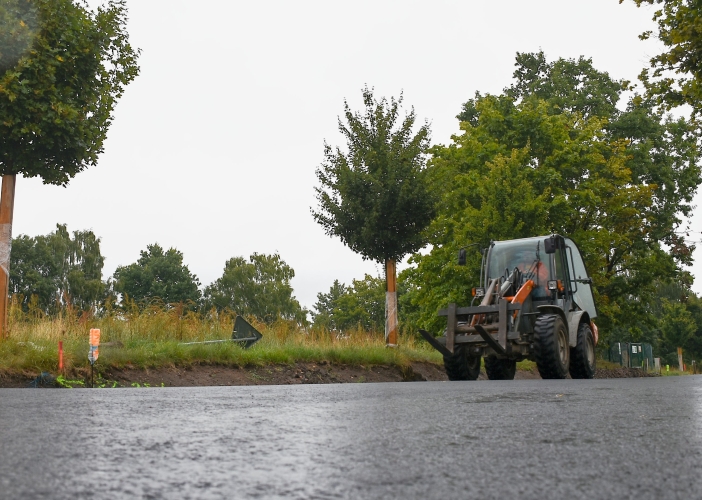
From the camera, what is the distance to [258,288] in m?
79.2

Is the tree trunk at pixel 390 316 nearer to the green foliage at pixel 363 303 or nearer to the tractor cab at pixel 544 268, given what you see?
the tractor cab at pixel 544 268

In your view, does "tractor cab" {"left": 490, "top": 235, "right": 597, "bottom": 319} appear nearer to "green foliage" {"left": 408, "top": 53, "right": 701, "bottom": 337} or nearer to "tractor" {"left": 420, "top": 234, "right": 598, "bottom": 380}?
"tractor" {"left": 420, "top": 234, "right": 598, "bottom": 380}

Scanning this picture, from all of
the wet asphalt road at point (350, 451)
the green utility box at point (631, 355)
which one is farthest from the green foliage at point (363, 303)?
the wet asphalt road at point (350, 451)

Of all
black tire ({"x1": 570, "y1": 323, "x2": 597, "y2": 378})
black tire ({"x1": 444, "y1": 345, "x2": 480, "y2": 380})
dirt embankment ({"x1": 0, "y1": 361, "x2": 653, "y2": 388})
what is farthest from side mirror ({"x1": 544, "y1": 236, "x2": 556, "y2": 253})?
dirt embankment ({"x1": 0, "y1": 361, "x2": 653, "y2": 388})

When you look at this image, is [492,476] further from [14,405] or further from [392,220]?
[392,220]

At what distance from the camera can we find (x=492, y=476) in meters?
2.63

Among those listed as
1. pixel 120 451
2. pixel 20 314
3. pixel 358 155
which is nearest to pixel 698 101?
pixel 358 155

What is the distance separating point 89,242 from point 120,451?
7695 cm

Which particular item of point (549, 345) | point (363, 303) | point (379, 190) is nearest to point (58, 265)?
point (363, 303)

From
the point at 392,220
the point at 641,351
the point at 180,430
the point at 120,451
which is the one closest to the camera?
the point at 120,451

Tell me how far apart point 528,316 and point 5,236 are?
9.05 meters

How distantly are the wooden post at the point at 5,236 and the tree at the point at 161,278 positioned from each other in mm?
67971

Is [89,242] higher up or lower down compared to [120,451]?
higher up

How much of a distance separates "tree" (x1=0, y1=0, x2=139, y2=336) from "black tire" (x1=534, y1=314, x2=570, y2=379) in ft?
27.8
